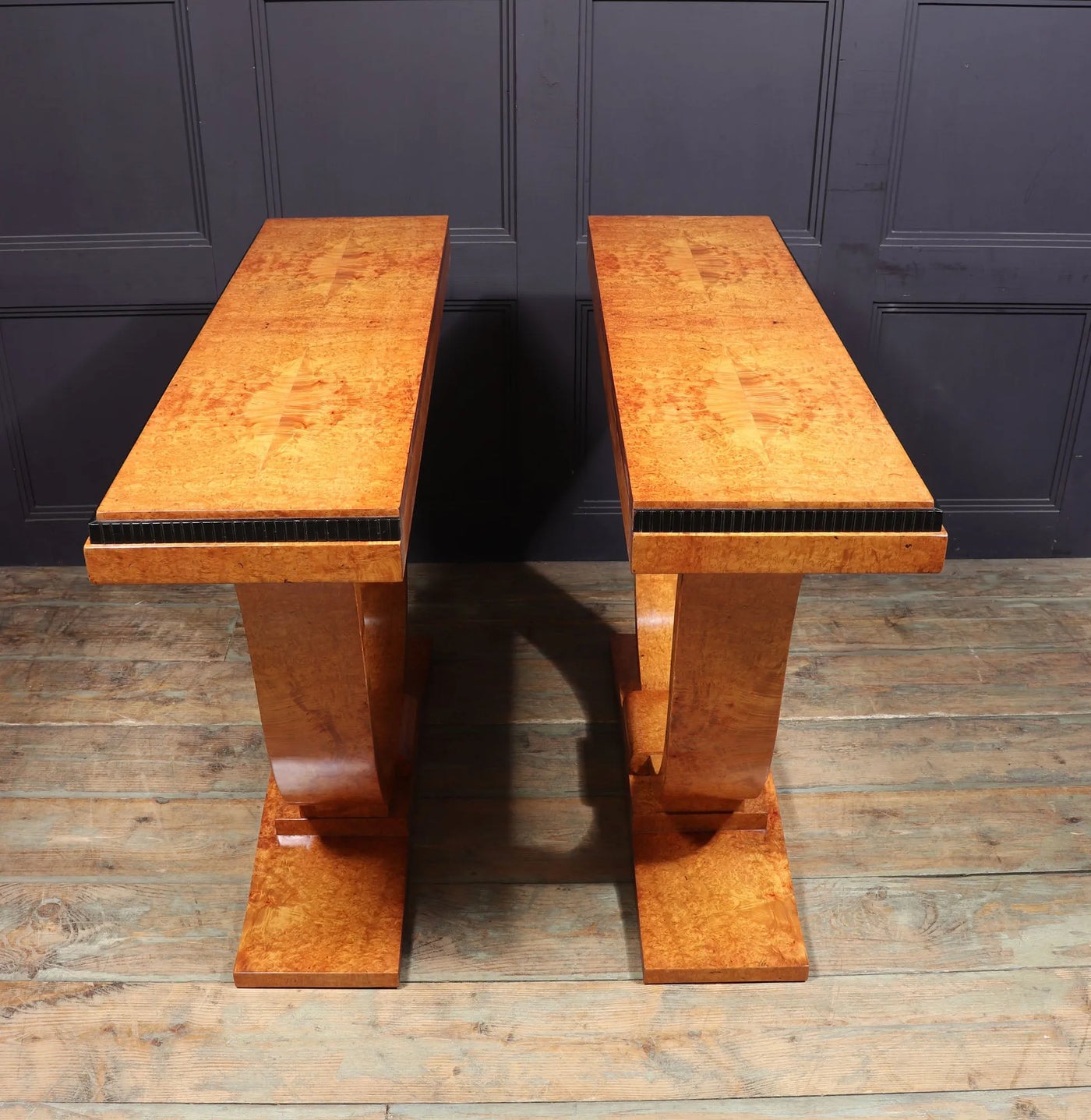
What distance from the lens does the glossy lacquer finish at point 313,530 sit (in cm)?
147

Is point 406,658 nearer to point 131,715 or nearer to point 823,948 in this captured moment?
point 131,715

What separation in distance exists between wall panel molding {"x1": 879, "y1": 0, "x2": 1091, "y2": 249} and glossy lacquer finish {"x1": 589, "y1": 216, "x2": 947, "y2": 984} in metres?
0.53

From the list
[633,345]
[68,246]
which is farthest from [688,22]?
Answer: [68,246]

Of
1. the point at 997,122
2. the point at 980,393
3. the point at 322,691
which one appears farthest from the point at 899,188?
the point at 322,691

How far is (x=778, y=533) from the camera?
1.48 meters

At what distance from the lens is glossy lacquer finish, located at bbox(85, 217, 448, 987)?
1466mm

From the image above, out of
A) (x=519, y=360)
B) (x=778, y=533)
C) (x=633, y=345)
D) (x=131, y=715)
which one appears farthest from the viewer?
(x=519, y=360)

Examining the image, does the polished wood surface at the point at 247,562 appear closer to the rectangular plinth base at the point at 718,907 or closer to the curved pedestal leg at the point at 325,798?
the curved pedestal leg at the point at 325,798

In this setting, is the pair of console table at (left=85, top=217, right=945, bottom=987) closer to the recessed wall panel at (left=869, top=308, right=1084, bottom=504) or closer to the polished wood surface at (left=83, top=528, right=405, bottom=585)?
the polished wood surface at (left=83, top=528, right=405, bottom=585)

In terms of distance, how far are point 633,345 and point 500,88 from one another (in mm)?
1104

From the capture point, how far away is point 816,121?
2742mm

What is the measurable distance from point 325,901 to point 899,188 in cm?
209

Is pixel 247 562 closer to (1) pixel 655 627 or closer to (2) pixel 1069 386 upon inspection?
(1) pixel 655 627

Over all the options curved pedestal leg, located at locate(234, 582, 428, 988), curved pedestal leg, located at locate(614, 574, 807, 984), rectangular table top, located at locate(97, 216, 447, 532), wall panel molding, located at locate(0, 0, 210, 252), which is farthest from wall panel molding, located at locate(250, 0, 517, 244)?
curved pedestal leg, located at locate(614, 574, 807, 984)
